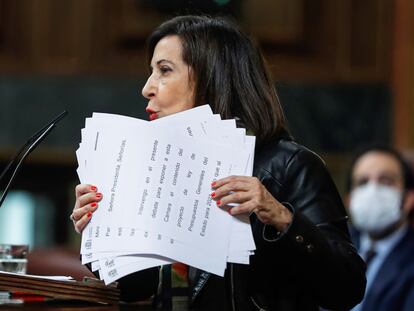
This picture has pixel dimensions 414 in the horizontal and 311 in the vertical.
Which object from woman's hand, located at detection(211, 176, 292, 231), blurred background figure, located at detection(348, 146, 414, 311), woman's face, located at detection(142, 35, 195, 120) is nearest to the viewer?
woman's hand, located at detection(211, 176, 292, 231)

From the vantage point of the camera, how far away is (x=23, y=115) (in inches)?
251

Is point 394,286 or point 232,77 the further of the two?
point 394,286

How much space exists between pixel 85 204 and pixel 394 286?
220 centimetres

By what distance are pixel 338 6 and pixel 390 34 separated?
318 mm

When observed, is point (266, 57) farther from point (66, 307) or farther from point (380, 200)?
point (66, 307)

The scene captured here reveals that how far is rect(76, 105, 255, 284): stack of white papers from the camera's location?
1985 millimetres

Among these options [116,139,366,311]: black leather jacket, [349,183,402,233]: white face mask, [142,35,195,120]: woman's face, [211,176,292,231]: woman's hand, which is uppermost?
[142,35,195,120]: woman's face

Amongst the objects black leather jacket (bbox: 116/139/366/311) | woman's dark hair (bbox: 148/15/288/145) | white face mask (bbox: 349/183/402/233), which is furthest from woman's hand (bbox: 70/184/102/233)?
white face mask (bbox: 349/183/402/233)

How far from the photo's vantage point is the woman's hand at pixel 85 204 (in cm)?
205

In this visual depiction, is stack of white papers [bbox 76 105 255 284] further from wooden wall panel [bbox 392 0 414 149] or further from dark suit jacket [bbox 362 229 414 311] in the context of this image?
wooden wall panel [bbox 392 0 414 149]

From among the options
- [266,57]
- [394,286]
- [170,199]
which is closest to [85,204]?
[170,199]

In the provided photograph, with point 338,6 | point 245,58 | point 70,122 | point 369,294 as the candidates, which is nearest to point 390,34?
point 338,6

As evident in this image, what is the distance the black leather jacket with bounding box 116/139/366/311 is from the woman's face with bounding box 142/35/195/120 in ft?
0.63

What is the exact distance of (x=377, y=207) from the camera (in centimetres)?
462
